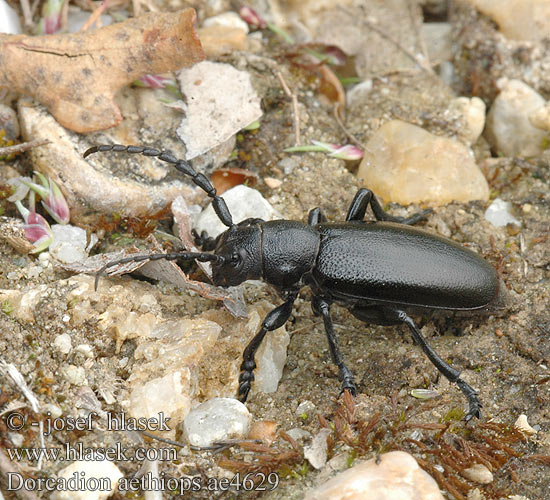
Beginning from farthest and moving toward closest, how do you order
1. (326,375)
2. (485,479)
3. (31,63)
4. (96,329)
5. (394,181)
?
(394,181) < (31,63) < (326,375) < (96,329) < (485,479)

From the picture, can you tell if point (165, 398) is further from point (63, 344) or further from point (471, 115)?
point (471, 115)

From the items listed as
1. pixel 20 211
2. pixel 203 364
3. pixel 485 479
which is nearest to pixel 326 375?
pixel 203 364

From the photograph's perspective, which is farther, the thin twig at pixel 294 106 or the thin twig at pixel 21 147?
the thin twig at pixel 294 106

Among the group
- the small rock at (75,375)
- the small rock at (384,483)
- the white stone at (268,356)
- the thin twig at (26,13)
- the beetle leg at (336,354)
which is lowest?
the white stone at (268,356)

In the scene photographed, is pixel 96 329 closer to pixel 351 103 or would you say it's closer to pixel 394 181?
pixel 394 181

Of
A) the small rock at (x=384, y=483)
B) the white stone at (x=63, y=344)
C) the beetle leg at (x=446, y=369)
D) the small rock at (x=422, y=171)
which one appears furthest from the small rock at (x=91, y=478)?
the small rock at (x=422, y=171)

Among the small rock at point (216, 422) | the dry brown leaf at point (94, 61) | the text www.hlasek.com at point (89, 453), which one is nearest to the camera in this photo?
the text www.hlasek.com at point (89, 453)

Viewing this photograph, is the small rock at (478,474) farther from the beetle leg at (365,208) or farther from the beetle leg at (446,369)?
the beetle leg at (365,208)
